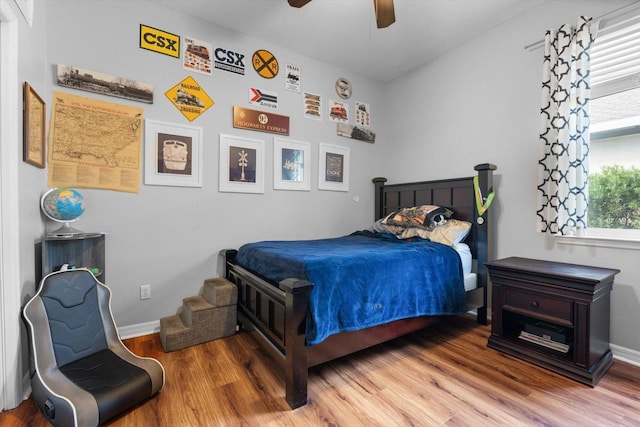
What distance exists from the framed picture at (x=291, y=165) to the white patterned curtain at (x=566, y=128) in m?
2.15

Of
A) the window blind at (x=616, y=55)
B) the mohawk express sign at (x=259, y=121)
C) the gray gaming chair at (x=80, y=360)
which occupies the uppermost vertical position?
the window blind at (x=616, y=55)

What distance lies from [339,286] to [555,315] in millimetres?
1432

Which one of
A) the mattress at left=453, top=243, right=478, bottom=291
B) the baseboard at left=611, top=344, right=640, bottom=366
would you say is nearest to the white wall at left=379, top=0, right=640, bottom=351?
the baseboard at left=611, top=344, right=640, bottom=366

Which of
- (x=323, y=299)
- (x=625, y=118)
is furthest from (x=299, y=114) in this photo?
(x=625, y=118)

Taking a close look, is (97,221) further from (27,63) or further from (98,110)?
(27,63)

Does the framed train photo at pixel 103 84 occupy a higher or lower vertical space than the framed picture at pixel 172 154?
higher

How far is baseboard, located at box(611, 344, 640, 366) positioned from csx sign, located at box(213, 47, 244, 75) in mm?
3769

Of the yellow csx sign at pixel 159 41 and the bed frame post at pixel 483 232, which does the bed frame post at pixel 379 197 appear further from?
the yellow csx sign at pixel 159 41

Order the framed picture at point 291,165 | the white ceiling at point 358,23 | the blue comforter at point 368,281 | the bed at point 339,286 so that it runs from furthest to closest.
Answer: the framed picture at point 291,165
the white ceiling at point 358,23
the blue comforter at point 368,281
the bed at point 339,286

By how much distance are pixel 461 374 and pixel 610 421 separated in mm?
669

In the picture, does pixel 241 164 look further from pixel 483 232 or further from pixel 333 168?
pixel 483 232

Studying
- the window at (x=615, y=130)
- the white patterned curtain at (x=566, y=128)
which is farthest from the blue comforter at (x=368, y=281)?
the window at (x=615, y=130)

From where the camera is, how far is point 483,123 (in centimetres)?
283

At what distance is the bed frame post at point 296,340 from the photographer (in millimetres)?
1513
